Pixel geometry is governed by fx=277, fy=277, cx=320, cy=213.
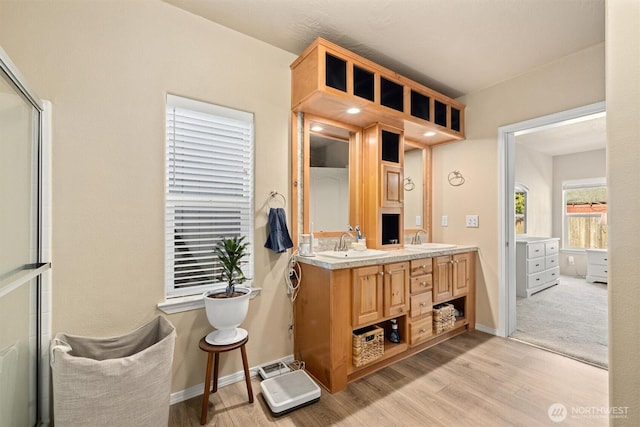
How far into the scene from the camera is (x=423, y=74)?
2.71 meters

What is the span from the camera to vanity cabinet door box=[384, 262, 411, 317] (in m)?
2.17

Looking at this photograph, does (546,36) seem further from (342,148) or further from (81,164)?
(81,164)

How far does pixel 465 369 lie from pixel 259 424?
159 cm

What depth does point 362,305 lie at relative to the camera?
203 cm

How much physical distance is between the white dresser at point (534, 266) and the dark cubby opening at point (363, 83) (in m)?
3.61

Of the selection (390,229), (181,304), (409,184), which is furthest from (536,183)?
(181,304)

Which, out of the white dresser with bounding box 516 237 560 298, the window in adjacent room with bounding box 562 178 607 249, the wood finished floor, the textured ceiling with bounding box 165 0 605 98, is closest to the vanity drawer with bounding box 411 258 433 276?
the wood finished floor

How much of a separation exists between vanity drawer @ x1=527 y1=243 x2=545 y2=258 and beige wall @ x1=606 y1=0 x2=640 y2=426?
418cm

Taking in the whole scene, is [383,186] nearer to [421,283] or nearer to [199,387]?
[421,283]

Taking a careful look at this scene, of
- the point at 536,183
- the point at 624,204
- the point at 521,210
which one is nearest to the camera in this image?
the point at 624,204

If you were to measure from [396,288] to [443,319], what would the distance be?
78 centimetres

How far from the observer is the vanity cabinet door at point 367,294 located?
1990 millimetres

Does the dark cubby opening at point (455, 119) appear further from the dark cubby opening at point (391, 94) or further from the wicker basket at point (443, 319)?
the wicker basket at point (443, 319)

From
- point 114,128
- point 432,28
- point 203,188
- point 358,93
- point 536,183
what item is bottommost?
point 203,188
